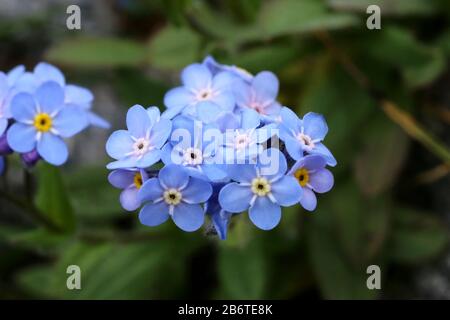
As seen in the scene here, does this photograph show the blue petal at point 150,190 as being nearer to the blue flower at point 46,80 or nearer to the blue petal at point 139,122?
the blue petal at point 139,122

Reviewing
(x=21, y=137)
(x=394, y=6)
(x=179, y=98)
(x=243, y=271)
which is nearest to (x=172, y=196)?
(x=179, y=98)

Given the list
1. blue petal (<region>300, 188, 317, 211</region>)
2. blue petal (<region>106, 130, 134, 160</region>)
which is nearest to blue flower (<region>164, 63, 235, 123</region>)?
blue petal (<region>106, 130, 134, 160</region>)

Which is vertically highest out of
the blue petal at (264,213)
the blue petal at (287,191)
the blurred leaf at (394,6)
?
the blurred leaf at (394,6)

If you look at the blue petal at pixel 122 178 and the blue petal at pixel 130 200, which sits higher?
the blue petal at pixel 122 178

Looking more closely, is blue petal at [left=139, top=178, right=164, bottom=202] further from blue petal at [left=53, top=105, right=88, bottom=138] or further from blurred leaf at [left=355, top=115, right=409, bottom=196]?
blurred leaf at [left=355, top=115, right=409, bottom=196]

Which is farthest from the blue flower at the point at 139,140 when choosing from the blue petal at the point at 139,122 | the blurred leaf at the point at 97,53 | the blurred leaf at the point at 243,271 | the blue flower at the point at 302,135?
Answer: the blurred leaf at the point at 97,53

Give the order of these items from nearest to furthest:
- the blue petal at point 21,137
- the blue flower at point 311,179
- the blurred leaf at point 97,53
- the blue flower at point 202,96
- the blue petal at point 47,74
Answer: the blue flower at point 311,179 < the blue flower at point 202,96 < the blue petal at point 21,137 < the blue petal at point 47,74 < the blurred leaf at point 97,53
